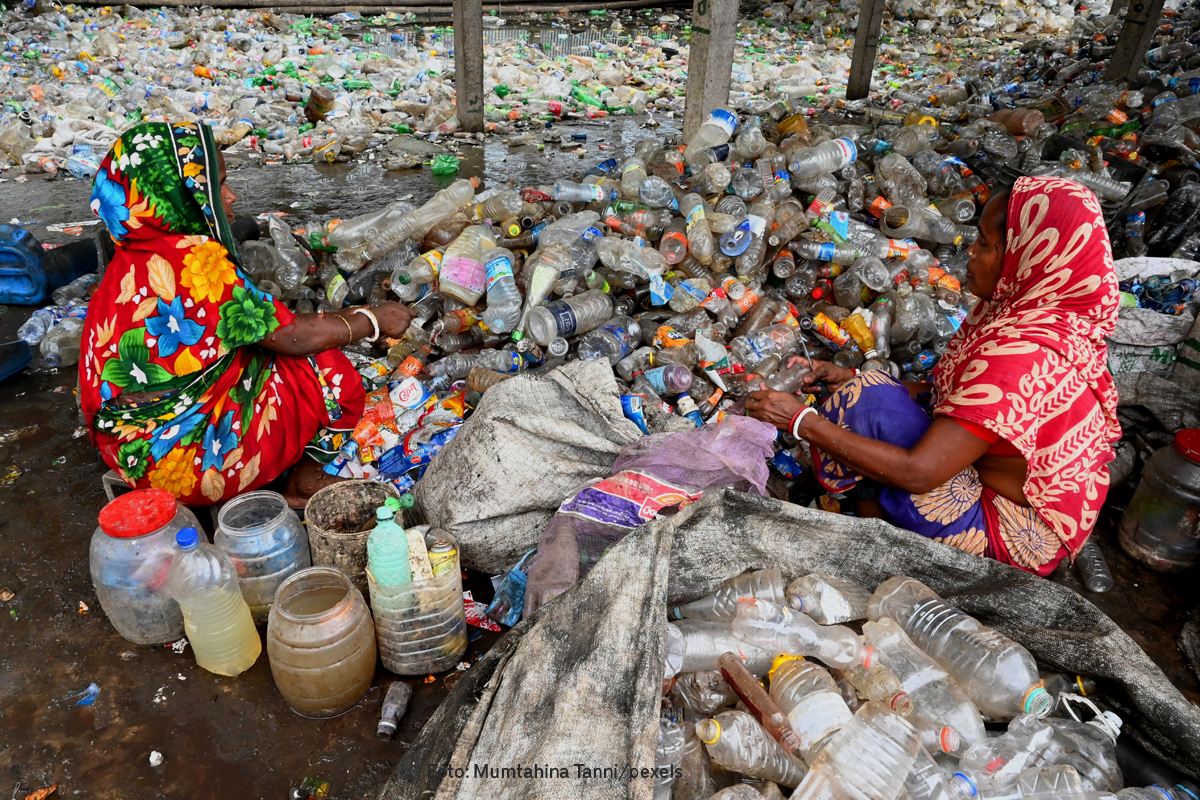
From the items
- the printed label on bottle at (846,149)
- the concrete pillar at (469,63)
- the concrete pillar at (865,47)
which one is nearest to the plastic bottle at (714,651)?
the printed label on bottle at (846,149)

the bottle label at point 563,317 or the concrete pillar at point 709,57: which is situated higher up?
the concrete pillar at point 709,57

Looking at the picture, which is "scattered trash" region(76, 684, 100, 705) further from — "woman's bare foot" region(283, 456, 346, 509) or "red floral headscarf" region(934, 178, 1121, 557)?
"red floral headscarf" region(934, 178, 1121, 557)

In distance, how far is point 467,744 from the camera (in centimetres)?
155

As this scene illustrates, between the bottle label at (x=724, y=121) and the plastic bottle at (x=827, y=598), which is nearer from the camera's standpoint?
the plastic bottle at (x=827, y=598)

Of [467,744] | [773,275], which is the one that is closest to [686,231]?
[773,275]

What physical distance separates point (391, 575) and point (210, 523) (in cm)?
120

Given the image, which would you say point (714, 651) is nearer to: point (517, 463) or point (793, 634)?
point (793, 634)

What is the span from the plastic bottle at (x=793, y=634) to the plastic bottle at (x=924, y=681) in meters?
0.06

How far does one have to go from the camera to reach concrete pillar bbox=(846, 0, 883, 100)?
832 cm

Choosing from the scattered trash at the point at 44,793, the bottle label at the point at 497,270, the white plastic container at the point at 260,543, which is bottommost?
the scattered trash at the point at 44,793

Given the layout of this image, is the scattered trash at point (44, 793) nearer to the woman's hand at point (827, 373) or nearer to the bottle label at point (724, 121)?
the woman's hand at point (827, 373)

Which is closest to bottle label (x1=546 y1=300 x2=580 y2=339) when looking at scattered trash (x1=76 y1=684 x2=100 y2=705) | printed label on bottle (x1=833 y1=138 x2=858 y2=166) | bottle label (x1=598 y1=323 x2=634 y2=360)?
bottle label (x1=598 y1=323 x2=634 y2=360)

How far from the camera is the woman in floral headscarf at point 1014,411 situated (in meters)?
1.96

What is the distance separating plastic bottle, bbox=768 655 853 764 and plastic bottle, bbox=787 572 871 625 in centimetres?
17
